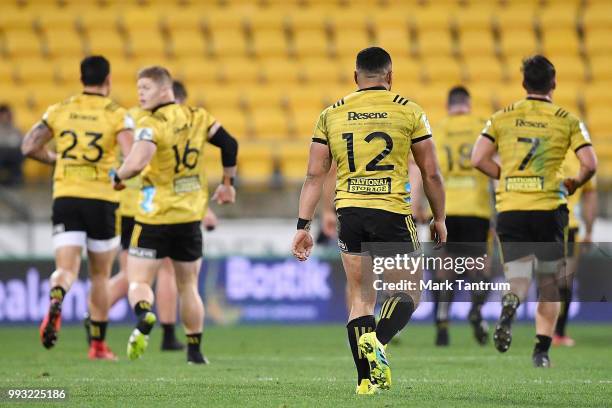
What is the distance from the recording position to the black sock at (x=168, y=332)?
11.9 m

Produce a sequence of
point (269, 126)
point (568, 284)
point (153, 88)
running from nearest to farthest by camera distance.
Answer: point (153, 88)
point (568, 284)
point (269, 126)

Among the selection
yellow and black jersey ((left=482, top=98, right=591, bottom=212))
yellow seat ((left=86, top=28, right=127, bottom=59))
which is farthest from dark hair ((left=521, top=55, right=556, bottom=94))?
yellow seat ((left=86, top=28, right=127, bottom=59))

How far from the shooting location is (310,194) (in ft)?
23.9

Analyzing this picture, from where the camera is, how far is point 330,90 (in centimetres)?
2023

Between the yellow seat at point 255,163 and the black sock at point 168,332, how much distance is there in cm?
606

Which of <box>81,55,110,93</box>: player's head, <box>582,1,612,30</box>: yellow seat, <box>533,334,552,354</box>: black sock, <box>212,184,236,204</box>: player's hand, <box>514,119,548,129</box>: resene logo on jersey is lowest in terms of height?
<box>533,334,552,354</box>: black sock

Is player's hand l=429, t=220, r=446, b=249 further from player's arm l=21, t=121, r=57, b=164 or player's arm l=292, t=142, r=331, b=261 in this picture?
player's arm l=21, t=121, r=57, b=164

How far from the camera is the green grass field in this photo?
7.16 meters

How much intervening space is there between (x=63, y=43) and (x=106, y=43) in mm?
768

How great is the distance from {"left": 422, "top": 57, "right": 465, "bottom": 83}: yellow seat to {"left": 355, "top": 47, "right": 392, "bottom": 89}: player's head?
13.8 metres

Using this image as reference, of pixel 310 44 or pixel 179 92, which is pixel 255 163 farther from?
pixel 179 92

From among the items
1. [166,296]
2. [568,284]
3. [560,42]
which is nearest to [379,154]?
[568,284]

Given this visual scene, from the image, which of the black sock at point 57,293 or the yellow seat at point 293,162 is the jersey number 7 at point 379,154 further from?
the yellow seat at point 293,162

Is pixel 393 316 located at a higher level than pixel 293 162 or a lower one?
lower
